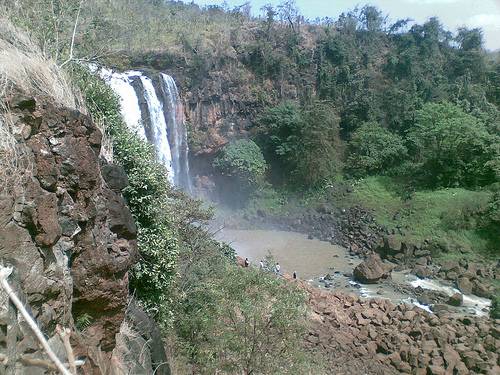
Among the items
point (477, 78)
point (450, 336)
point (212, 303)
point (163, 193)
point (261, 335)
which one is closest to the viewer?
point (163, 193)

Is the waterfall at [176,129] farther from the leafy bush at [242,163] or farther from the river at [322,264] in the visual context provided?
the river at [322,264]

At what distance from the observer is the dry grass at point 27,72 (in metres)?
4.36

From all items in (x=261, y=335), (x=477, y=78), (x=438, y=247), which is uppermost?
(x=477, y=78)

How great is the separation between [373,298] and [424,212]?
9.61 m

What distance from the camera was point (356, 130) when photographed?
106ft

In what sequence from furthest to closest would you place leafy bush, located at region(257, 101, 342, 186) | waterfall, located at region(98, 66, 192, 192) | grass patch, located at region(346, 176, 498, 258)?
leafy bush, located at region(257, 101, 342, 186)
grass patch, located at region(346, 176, 498, 258)
waterfall, located at region(98, 66, 192, 192)

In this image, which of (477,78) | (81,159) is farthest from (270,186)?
(81,159)

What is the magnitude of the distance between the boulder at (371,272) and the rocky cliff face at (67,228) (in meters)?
16.2

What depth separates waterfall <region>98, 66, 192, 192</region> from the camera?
2309 centimetres

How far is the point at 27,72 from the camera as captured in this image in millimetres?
4598

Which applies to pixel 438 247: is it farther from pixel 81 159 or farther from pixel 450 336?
A: pixel 81 159

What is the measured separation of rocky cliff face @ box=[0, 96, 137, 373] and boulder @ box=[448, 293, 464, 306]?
52.2 ft

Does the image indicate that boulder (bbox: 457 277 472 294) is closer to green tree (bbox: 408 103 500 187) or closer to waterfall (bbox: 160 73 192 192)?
green tree (bbox: 408 103 500 187)

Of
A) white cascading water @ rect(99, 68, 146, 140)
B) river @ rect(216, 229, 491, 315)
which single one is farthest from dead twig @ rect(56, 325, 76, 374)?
white cascading water @ rect(99, 68, 146, 140)
